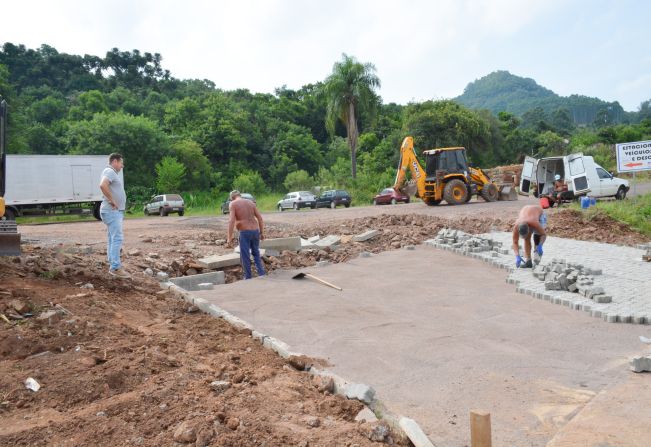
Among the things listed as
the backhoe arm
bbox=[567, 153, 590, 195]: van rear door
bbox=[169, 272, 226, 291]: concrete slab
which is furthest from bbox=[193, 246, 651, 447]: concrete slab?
the backhoe arm

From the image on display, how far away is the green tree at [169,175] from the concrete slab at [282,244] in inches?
1273

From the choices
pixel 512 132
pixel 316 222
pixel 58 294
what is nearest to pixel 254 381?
pixel 58 294

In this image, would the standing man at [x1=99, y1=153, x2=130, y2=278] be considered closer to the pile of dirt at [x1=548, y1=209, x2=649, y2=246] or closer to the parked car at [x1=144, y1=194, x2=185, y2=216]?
the pile of dirt at [x1=548, y1=209, x2=649, y2=246]

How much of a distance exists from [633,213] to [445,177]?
9.08 m

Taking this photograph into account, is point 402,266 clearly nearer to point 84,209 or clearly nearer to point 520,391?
point 520,391

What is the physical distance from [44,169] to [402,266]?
766 inches

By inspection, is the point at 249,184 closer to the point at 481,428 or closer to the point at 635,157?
the point at 635,157

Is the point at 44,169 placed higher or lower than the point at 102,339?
higher

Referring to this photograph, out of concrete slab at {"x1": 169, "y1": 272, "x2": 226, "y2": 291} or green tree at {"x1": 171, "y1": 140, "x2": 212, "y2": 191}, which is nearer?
concrete slab at {"x1": 169, "y1": 272, "x2": 226, "y2": 291}

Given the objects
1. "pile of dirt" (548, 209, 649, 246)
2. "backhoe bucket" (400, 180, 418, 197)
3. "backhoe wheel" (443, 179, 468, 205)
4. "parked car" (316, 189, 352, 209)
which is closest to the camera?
"pile of dirt" (548, 209, 649, 246)

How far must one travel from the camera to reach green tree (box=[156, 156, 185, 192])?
42562mm

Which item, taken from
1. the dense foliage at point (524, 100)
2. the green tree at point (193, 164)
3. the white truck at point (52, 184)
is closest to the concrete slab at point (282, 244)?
the white truck at point (52, 184)

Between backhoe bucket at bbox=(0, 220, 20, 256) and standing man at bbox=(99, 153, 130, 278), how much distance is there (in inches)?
48.0

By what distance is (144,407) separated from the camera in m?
3.95
